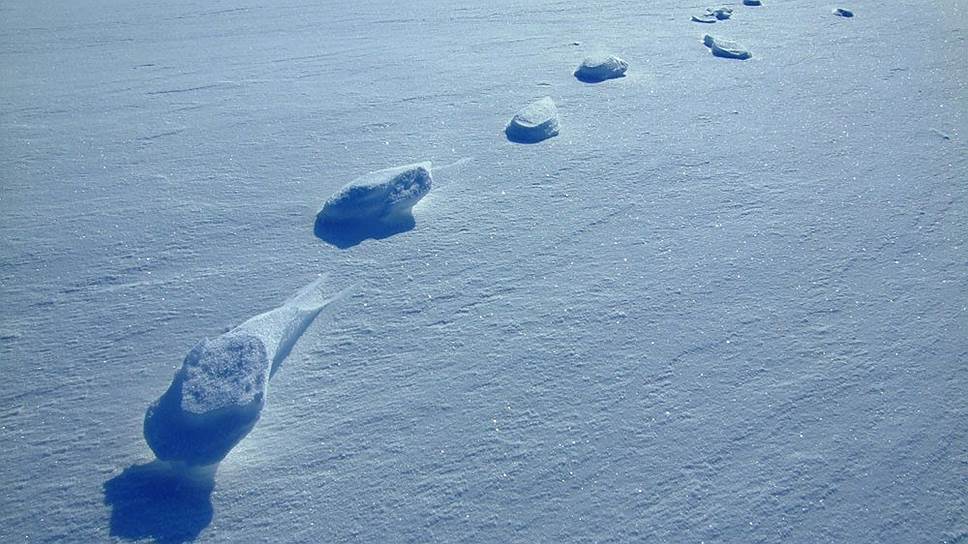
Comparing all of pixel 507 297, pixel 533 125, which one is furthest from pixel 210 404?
pixel 533 125

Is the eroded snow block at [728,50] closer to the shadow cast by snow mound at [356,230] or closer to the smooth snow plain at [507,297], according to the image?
the smooth snow plain at [507,297]

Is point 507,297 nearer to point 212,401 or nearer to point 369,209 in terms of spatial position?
point 369,209

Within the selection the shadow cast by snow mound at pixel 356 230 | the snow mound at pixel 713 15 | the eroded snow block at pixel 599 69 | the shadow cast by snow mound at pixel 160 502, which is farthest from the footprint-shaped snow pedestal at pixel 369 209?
the snow mound at pixel 713 15

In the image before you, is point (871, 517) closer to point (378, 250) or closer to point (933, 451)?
point (933, 451)

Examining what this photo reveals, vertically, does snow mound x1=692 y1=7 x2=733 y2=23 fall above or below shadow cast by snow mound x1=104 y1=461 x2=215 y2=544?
below

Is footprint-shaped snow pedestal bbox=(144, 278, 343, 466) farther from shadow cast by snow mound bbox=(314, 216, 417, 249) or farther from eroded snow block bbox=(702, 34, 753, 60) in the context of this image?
eroded snow block bbox=(702, 34, 753, 60)

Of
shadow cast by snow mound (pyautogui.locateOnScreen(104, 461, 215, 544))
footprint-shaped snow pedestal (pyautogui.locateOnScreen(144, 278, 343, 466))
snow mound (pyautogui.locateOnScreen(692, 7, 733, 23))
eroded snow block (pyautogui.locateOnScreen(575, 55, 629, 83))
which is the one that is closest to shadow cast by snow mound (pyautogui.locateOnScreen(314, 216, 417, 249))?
footprint-shaped snow pedestal (pyautogui.locateOnScreen(144, 278, 343, 466))

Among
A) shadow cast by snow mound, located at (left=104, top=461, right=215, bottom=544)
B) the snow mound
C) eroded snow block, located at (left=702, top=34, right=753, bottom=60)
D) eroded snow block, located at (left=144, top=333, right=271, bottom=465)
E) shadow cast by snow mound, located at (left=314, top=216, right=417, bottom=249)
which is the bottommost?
the snow mound
